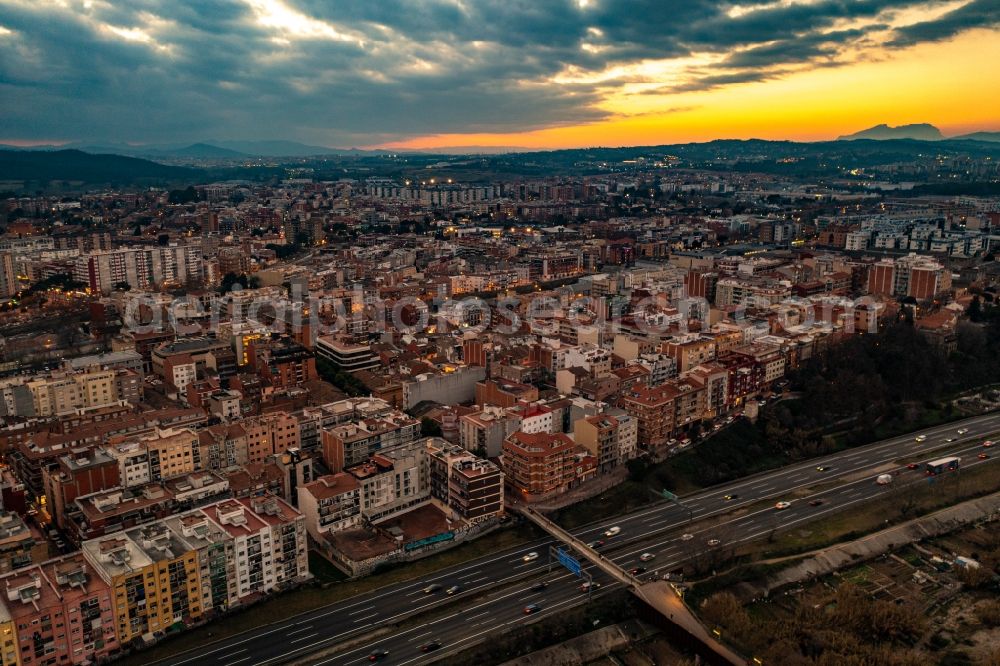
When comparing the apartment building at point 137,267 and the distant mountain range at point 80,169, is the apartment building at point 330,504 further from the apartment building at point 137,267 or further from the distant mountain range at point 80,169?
the distant mountain range at point 80,169

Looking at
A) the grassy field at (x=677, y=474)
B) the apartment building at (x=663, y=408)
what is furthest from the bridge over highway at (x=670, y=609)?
the apartment building at (x=663, y=408)

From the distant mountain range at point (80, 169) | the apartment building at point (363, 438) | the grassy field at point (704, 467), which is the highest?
the distant mountain range at point (80, 169)

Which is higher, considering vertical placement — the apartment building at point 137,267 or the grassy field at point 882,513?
the apartment building at point 137,267

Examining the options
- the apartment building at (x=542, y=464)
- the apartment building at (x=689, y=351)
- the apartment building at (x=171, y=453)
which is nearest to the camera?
the apartment building at (x=171, y=453)

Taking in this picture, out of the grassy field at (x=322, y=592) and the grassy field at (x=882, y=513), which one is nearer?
the grassy field at (x=322, y=592)

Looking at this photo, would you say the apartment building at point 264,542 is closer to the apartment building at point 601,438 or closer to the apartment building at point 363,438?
the apartment building at point 363,438

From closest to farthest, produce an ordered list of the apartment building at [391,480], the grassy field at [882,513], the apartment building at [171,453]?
the grassy field at [882,513], the apartment building at [391,480], the apartment building at [171,453]

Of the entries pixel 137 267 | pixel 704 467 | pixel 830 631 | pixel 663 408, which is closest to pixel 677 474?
pixel 704 467
